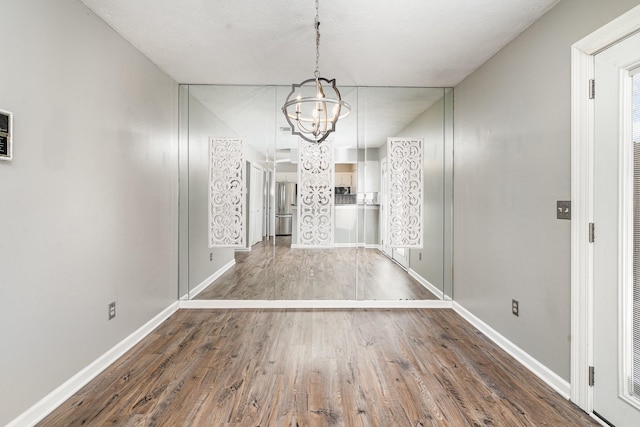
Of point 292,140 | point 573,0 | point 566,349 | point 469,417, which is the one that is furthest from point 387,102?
point 469,417

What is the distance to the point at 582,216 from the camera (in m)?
1.90

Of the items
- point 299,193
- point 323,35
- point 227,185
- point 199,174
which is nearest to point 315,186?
point 299,193

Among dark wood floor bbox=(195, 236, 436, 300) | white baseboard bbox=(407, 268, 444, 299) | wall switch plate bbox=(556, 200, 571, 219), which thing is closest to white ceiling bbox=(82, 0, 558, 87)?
wall switch plate bbox=(556, 200, 571, 219)

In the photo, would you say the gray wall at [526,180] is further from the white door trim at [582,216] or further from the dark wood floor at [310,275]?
the dark wood floor at [310,275]

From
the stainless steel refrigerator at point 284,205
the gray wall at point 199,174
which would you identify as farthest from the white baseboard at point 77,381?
the stainless steel refrigerator at point 284,205

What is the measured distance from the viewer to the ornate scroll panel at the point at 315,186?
3.62 m

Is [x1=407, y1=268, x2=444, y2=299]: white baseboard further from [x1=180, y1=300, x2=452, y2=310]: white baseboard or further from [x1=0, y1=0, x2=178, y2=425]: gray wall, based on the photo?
[x1=0, y1=0, x2=178, y2=425]: gray wall

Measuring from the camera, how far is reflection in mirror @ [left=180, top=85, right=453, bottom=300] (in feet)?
11.8

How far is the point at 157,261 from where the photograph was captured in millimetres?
3113

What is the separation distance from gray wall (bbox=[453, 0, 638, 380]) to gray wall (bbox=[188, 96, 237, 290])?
8.82 feet

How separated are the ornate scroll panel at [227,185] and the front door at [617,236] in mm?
3074

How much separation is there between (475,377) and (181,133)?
11.9 ft

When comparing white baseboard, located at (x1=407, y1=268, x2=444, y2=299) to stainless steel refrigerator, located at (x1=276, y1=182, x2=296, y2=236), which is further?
white baseboard, located at (x1=407, y1=268, x2=444, y2=299)

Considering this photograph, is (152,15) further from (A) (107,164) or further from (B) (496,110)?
(B) (496,110)
